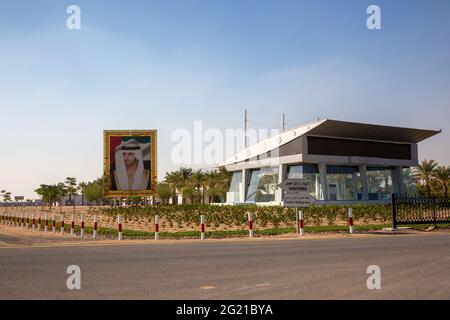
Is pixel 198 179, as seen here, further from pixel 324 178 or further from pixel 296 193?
pixel 296 193

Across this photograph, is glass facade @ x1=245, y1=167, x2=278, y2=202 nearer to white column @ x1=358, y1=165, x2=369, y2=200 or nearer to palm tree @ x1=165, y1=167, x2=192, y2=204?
white column @ x1=358, y1=165, x2=369, y2=200

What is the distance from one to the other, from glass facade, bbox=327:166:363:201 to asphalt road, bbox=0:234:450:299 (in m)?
38.9

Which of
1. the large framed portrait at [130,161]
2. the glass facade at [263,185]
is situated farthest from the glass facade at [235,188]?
the large framed portrait at [130,161]

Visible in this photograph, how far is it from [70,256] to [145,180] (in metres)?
35.5

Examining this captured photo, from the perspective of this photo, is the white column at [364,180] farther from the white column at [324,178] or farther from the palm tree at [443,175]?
the palm tree at [443,175]

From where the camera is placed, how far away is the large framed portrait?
47.4 metres

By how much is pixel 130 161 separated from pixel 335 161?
22034 mm

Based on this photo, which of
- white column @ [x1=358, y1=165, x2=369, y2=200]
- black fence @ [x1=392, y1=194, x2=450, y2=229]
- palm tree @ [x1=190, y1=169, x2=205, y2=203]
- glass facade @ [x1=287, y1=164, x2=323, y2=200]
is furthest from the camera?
palm tree @ [x1=190, y1=169, x2=205, y2=203]

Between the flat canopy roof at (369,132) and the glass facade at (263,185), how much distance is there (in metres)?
7.87

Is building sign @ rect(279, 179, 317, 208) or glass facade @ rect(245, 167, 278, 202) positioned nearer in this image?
building sign @ rect(279, 179, 317, 208)
